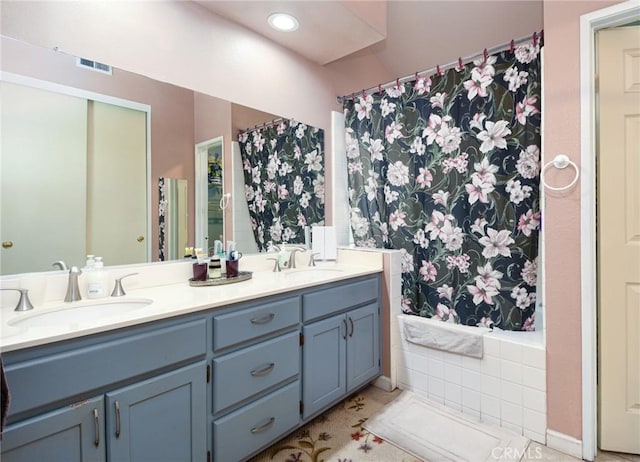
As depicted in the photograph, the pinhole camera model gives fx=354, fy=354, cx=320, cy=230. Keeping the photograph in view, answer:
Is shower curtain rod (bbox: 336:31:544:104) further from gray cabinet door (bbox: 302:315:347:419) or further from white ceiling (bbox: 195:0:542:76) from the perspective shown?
gray cabinet door (bbox: 302:315:347:419)

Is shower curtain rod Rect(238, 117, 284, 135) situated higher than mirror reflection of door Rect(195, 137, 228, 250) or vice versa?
shower curtain rod Rect(238, 117, 284, 135)

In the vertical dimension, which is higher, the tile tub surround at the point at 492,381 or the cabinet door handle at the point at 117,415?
the cabinet door handle at the point at 117,415

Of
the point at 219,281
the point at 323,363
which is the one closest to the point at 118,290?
the point at 219,281

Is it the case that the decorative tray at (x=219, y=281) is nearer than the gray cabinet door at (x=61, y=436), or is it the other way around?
the gray cabinet door at (x=61, y=436)

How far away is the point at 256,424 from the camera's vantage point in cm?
155

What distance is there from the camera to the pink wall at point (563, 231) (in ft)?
5.42

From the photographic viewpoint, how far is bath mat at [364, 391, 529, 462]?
5.66 ft

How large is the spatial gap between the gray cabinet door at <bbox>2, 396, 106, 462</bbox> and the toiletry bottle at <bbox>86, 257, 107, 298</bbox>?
50 centimetres

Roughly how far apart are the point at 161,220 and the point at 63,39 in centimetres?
85

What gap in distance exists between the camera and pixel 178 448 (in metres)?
1.29

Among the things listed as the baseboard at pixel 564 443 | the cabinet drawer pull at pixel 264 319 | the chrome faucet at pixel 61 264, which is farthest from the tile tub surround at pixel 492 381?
the chrome faucet at pixel 61 264

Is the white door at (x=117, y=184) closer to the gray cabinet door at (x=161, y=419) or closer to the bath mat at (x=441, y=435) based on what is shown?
the gray cabinet door at (x=161, y=419)

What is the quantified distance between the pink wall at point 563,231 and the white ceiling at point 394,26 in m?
0.88

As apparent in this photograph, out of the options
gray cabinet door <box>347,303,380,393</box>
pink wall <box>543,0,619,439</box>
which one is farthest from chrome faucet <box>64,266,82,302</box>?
pink wall <box>543,0,619,439</box>
